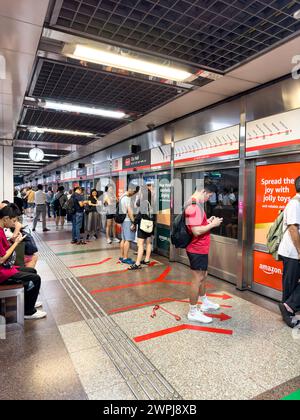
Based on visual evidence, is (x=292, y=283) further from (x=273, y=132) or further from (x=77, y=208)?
(x=77, y=208)

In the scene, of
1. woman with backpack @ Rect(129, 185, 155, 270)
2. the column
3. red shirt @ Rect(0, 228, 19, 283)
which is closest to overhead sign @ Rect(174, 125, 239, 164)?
woman with backpack @ Rect(129, 185, 155, 270)

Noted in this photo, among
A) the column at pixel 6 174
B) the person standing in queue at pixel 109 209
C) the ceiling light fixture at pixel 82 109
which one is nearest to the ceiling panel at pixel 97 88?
the ceiling light fixture at pixel 82 109

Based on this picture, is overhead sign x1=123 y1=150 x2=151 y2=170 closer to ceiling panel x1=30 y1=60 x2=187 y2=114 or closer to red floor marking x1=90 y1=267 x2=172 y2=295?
ceiling panel x1=30 y1=60 x2=187 y2=114

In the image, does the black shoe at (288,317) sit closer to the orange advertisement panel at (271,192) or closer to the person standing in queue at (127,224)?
the orange advertisement panel at (271,192)

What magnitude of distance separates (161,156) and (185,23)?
12.4 feet

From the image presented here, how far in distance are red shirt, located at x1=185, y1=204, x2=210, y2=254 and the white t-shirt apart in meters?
0.81

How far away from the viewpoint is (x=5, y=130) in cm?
681

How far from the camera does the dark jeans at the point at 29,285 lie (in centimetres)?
295

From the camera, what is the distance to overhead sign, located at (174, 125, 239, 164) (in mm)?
4207

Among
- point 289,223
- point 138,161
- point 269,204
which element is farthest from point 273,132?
point 138,161

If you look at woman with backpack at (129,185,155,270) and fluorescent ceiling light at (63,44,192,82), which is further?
woman with backpack at (129,185,155,270)

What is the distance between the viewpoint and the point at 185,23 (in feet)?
7.86
